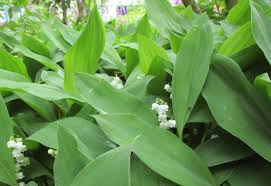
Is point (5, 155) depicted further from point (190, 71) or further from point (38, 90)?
point (190, 71)

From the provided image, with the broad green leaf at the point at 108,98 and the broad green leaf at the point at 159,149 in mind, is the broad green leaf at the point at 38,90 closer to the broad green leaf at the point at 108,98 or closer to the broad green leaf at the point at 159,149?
the broad green leaf at the point at 108,98

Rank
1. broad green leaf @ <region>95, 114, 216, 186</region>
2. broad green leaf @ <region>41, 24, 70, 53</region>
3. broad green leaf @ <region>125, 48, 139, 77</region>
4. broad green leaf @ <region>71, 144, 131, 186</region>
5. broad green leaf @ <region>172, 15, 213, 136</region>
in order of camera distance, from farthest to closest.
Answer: broad green leaf @ <region>41, 24, 70, 53</region> → broad green leaf @ <region>125, 48, 139, 77</region> → broad green leaf @ <region>172, 15, 213, 136</region> → broad green leaf @ <region>95, 114, 216, 186</region> → broad green leaf @ <region>71, 144, 131, 186</region>

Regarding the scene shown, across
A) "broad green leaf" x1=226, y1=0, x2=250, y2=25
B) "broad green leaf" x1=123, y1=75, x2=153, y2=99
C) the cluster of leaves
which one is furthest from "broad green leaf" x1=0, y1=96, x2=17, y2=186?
"broad green leaf" x1=226, y1=0, x2=250, y2=25

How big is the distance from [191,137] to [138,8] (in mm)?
5893

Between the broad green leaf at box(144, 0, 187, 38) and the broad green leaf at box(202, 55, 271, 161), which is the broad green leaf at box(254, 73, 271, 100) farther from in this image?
the broad green leaf at box(144, 0, 187, 38)

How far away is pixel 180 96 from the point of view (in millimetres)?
732

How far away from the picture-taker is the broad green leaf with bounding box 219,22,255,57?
85 cm

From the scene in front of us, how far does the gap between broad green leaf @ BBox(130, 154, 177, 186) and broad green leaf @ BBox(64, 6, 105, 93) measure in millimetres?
290

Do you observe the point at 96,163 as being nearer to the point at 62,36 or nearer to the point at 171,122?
the point at 171,122

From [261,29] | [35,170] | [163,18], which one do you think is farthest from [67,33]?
[261,29]

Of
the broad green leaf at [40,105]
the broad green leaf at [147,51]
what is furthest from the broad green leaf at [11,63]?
the broad green leaf at [147,51]

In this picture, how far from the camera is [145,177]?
0.63m

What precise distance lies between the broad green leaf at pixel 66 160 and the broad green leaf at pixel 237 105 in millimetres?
239

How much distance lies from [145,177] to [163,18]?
0.58 metres
